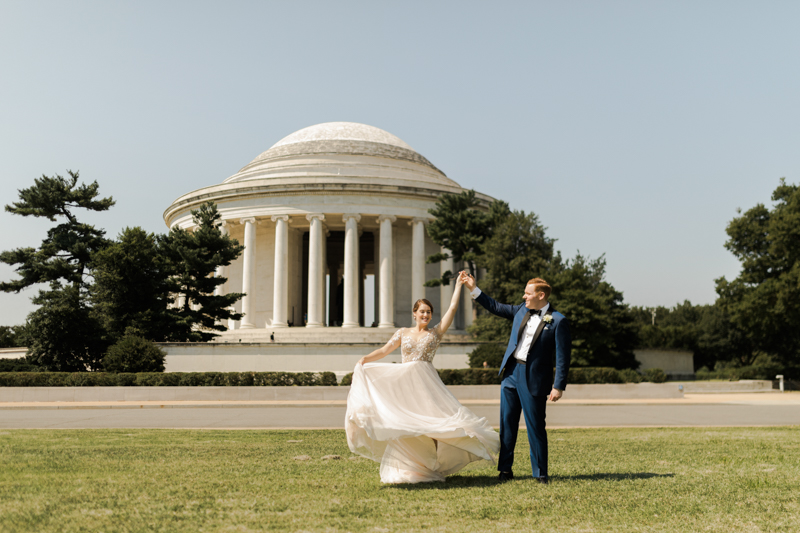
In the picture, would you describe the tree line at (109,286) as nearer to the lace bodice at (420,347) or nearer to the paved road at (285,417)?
the paved road at (285,417)

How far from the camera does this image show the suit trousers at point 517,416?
8.47 meters

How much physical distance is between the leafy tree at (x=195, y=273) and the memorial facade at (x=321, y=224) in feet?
21.3

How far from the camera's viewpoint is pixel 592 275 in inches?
1679

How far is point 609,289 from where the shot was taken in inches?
1650

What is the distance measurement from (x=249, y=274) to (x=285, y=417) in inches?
1370

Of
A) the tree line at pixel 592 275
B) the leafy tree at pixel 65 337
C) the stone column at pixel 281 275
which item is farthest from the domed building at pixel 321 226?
the leafy tree at pixel 65 337

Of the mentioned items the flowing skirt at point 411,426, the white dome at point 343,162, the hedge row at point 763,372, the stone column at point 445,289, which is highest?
the white dome at point 343,162

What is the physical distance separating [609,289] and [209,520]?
38452 mm

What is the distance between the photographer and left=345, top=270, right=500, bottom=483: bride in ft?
26.9

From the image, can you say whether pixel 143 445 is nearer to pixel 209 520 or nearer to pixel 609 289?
pixel 209 520

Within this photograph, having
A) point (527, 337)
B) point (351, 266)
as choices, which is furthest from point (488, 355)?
point (527, 337)

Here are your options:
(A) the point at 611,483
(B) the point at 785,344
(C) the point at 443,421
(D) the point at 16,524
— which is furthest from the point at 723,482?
(B) the point at 785,344

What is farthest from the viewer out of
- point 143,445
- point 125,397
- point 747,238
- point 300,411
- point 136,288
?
point 747,238

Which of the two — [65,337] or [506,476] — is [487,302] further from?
[65,337]
